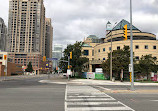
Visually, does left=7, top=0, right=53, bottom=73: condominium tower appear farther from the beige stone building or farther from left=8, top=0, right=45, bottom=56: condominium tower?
the beige stone building

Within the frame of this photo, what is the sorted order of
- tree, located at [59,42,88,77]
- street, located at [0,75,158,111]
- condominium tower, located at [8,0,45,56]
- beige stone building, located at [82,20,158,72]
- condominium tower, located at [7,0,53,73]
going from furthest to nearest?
1. condominium tower, located at [8,0,45,56]
2. condominium tower, located at [7,0,53,73]
3. beige stone building, located at [82,20,158,72]
4. tree, located at [59,42,88,77]
5. street, located at [0,75,158,111]

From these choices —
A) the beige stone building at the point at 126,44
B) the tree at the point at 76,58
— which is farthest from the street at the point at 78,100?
the beige stone building at the point at 126,44

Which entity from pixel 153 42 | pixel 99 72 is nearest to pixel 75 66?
pixel 99 72

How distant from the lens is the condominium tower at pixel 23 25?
521ft

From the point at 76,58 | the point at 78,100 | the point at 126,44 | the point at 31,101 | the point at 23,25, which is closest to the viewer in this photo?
the point at 31,101

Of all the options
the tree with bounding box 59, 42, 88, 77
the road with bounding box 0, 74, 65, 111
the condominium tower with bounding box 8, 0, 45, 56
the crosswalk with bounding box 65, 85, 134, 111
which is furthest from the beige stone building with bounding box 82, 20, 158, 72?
A: the condominium tower with bounding box 8, 0, 45, 56

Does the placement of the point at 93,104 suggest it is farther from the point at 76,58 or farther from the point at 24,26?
the point at 24,26

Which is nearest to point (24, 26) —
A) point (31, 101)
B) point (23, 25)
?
point (23, 25)

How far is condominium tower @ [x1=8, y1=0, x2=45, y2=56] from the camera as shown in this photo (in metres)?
159

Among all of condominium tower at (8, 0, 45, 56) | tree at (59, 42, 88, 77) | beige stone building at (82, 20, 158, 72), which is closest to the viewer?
tree at (59, 42, 88, 77)

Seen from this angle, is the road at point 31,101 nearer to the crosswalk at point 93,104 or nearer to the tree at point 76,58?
the crosswalk at point 93,104

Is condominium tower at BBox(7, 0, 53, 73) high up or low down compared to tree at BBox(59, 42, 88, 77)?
up

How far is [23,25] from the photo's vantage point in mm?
160375

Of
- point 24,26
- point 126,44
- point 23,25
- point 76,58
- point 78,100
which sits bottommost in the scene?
point 78,100
